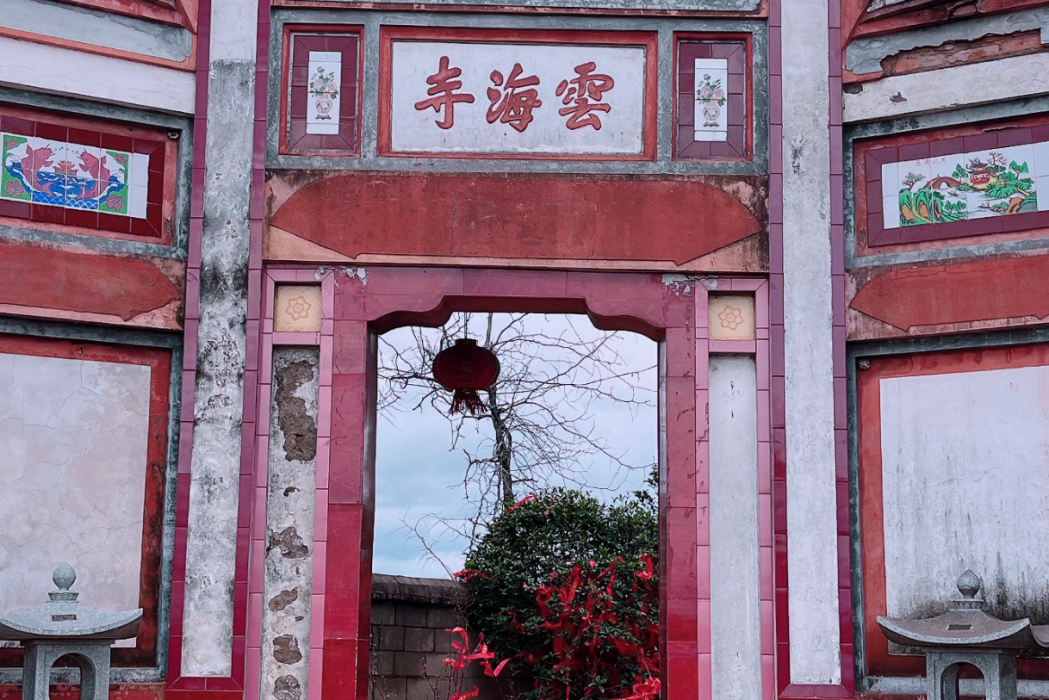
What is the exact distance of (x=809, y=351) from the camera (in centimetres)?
802

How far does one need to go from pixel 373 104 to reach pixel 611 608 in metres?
3.93

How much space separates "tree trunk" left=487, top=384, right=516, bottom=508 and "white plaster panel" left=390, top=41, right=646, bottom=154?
4.47 meters

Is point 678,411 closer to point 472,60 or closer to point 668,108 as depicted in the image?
point 668,108

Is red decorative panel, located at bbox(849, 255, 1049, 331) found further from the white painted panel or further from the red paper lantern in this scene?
the red paper lantern

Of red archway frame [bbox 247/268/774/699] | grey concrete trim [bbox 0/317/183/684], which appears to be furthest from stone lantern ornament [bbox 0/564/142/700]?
red archway frame [bbox 247/268/774/699]

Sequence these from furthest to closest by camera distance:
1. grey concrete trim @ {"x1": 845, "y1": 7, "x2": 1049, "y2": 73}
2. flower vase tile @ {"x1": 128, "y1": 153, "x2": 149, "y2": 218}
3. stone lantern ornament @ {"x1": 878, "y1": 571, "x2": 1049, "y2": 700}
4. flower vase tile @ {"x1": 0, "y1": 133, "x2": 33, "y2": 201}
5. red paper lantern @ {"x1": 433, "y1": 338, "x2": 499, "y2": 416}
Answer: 1. red paper lantern @ {"x1": 433, "y1": 338, "x2": 499, "y2": 416}
2. flower vase tile @ {"x1": 128, "y1": 153, "x2": 149, "y2": 218}
3. grey concrete trim @ {"x1": 845, "y1": 7, "x2": 1049, "y2": 73}
4. flower vase tile @ {"x1": 0, "y1": 133, "x2": 33, "y2": 201}
5. stone lantern ornament @ {"x1": 878, "y1": 571, "x2": 1049, "y2": 700}

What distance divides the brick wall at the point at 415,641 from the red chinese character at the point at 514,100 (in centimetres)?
356

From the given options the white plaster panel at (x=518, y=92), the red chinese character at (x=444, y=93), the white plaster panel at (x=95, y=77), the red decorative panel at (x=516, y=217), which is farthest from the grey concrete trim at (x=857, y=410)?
the white plaster panel at (x=95, y=77)

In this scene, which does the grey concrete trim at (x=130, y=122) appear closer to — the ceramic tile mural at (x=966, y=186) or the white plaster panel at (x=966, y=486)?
the ceramic tile mural at (x=966, y=186)

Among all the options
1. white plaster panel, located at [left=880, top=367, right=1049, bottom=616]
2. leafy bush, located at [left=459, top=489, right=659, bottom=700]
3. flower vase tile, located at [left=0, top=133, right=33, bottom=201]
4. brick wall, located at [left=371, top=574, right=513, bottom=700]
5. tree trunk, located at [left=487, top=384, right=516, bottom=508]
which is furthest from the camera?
tree trunk, located at [left=487, top=384, right=516, bottom=508]

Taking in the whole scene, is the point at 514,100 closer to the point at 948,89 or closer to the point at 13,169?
the point at 948,89

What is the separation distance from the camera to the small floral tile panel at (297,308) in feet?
26.7

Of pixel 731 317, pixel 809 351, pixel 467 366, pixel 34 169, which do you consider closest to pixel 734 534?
pixel 809 351

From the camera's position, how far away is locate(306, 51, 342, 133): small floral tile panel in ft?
27.3
